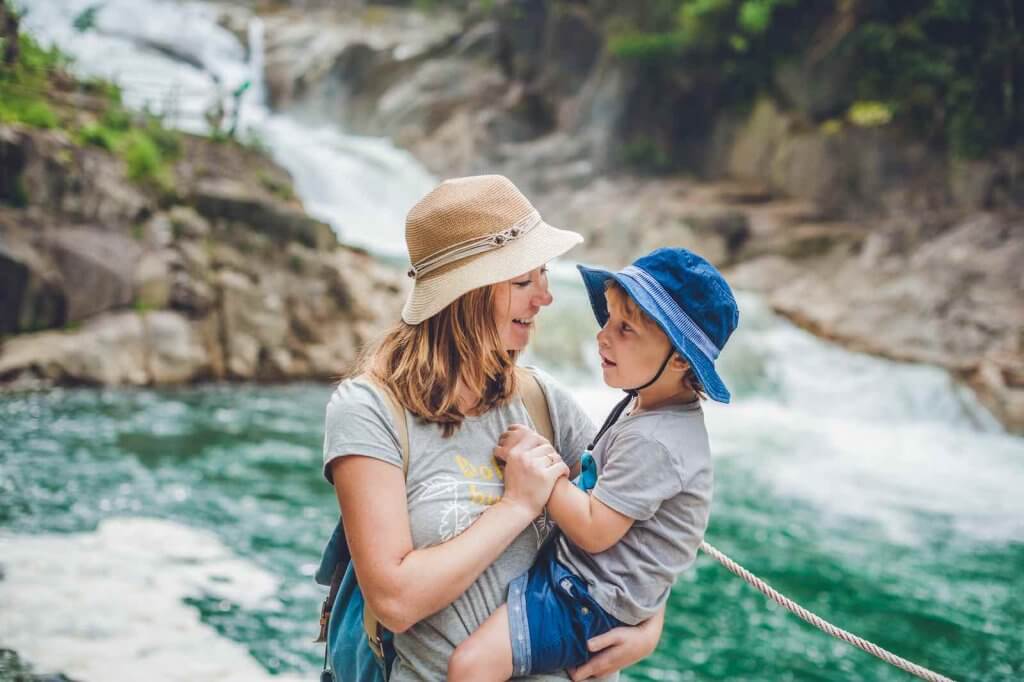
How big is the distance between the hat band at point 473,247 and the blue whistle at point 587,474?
21.3 inches

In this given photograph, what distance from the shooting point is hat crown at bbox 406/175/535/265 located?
1.75m

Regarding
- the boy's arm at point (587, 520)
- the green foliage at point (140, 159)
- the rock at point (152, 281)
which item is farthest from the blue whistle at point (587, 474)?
the green foliage at point (140, 159)

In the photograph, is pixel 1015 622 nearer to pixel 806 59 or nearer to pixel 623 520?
pixel 623 520

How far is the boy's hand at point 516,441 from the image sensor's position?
5.61 ft

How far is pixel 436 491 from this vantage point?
165 centimetres

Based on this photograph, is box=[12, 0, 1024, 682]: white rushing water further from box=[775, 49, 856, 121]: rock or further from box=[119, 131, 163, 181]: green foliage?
box=[775, 49, 856, 121]: rock

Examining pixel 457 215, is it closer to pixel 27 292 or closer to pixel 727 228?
pixel 27 292

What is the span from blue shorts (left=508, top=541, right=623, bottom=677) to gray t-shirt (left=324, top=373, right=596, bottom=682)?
0.05 m

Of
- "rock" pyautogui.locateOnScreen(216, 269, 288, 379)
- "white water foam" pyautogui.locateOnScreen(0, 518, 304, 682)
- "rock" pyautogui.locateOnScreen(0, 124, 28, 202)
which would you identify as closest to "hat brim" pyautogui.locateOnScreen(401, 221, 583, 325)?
"white water foam" pyautogui.locateOnScreen(0, 518, 304, 682)

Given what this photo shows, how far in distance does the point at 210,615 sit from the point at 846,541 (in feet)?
17.1

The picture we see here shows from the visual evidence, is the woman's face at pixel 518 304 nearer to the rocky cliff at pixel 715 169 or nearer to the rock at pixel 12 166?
the rock at pixel 12 166

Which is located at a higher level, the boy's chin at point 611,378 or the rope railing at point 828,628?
the boy's chin at point 611,378

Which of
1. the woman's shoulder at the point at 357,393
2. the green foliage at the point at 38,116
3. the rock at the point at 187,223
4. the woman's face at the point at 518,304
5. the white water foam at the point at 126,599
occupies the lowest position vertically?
the white water foam at the point at 126,599

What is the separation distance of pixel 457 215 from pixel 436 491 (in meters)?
0.60
